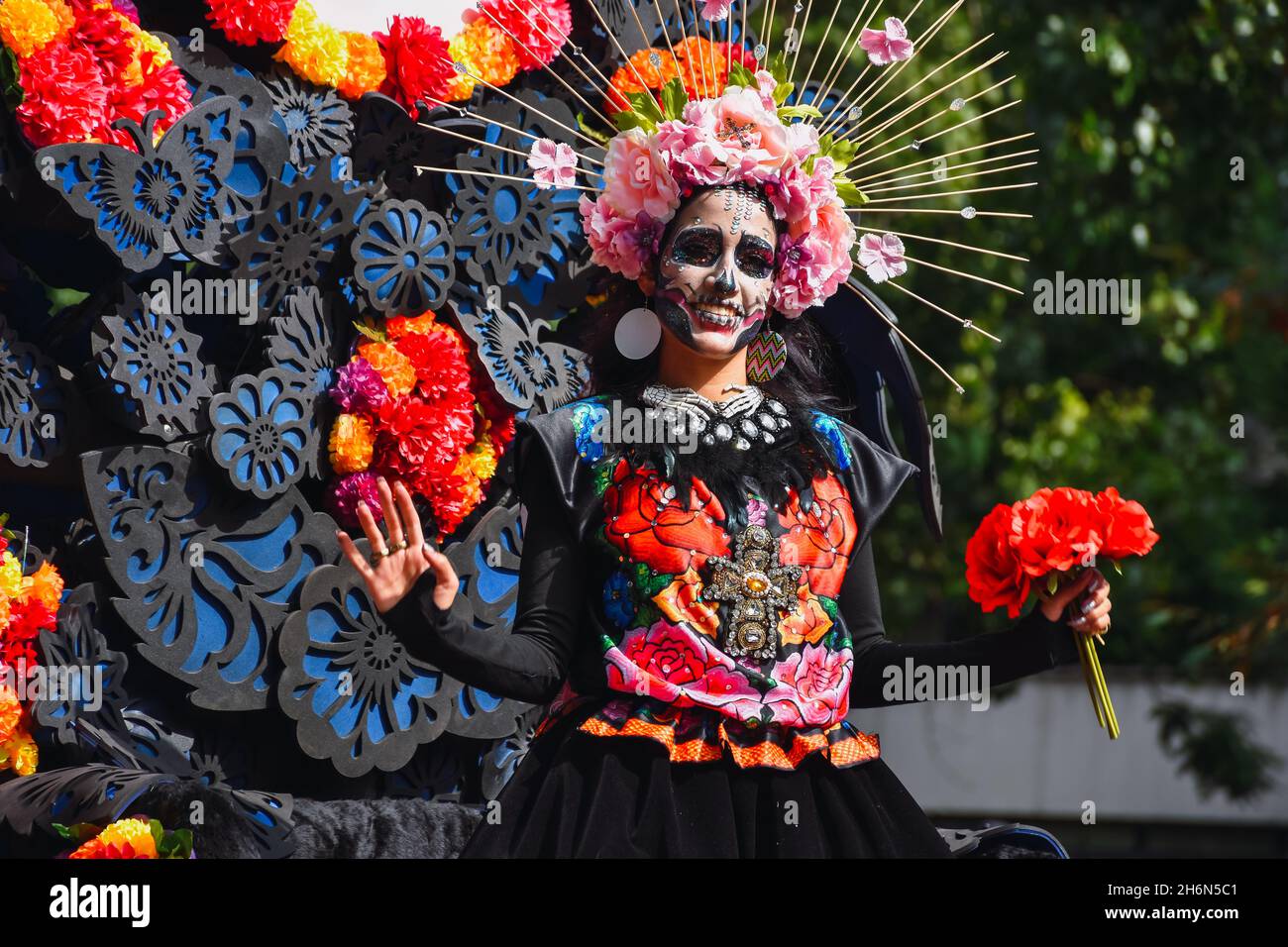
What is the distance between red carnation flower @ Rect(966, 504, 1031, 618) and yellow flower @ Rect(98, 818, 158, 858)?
5.88ft

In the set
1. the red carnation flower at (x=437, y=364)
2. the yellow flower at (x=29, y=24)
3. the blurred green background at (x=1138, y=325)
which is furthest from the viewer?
the blurred green background at (x=1138, y=325)

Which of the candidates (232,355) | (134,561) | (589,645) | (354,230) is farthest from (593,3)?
(589,645)

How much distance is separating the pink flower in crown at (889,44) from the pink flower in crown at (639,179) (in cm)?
45

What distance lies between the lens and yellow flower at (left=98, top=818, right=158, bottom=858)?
3.67m

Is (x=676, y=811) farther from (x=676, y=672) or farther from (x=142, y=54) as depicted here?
(x=142, y=54)

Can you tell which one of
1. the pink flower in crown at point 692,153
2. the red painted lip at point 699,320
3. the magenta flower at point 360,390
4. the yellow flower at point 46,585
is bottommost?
the yellow flower at point 46,585

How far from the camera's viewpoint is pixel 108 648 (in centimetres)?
415

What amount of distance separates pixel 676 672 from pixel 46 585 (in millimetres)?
1795

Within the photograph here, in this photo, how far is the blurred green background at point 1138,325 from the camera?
7.34 m

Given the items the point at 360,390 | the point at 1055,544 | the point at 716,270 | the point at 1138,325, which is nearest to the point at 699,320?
the point at 716,270

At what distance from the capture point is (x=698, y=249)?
10.3 ft

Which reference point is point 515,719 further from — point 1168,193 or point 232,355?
point 1168,193

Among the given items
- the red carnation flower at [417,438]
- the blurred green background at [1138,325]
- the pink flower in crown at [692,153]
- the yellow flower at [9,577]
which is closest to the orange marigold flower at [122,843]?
the yellow flower at [9,577]

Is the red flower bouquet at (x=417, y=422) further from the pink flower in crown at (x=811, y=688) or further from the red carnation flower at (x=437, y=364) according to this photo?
the pink flower in crown at (x=811, y=688)
